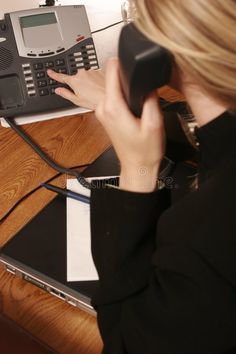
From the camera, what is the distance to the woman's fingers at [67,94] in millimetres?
860

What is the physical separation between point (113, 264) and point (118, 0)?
1053mm

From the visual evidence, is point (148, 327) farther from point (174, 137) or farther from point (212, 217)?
point (174, 137)

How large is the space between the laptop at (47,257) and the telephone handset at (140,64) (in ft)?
0.83

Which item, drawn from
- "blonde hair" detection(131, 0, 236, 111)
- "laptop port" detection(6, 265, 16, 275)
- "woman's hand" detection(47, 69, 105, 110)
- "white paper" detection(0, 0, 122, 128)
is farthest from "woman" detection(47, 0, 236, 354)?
"white paper" detection(0, 0, 122, 128)

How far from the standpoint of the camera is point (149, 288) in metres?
0.50

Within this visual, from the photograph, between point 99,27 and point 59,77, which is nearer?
point 59,77

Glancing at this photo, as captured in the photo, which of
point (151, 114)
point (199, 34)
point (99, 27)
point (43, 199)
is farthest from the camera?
point (99, 27)

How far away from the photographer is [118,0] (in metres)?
1.31

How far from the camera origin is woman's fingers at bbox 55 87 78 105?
0.86m

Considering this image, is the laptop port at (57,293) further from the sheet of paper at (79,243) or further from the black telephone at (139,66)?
the black telephone at (139,66)

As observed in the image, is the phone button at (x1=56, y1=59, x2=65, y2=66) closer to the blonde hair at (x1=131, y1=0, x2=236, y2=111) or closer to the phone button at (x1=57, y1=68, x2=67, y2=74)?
the phone button at (x1=57, y1=68, x2=67, y2=74)

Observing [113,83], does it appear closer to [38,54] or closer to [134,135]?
[134,135]

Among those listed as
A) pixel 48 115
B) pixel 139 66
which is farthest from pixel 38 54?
pixel 139 66

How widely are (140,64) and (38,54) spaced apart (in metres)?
0.47
